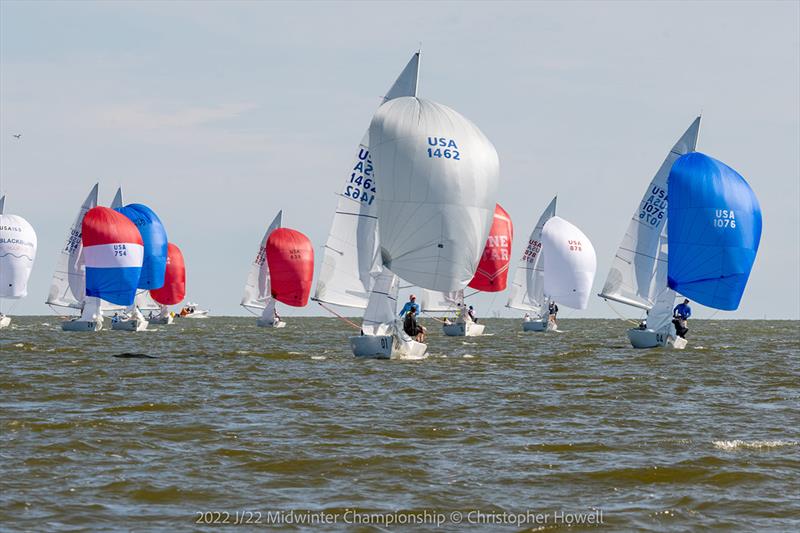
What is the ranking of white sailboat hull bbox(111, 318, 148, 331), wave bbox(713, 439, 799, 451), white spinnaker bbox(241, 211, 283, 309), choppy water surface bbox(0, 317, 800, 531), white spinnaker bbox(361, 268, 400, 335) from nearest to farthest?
choppy water surface bbox(0, 317, 800, 531) < wave bbox(713, 439, 799, 451) < white spinnaker bbox(361, 268, 400, 335) < white sailboat hull bbox(111, 318, 148, 331) < white spinnaker bbox(241, 211, 283, 309)

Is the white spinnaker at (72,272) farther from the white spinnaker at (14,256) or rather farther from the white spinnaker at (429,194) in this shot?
the white spinnaker at (429,194)

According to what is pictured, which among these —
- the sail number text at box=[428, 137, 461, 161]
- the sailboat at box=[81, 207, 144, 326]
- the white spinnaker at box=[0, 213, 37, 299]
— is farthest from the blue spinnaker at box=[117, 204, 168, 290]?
the sail number text at box=[428, 137, 461, 161]

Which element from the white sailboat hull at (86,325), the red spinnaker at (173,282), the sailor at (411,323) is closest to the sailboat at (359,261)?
the sailor at (411,323)

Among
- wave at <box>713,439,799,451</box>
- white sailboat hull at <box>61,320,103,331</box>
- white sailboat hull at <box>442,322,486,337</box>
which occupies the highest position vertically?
white sailboat hull at <box>442,322,486,337</box>

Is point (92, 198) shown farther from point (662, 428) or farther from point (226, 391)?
point (662, 428)

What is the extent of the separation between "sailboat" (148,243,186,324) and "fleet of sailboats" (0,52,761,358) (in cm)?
1765

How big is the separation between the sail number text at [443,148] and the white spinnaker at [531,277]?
125 ft

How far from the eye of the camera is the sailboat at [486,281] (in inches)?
2314

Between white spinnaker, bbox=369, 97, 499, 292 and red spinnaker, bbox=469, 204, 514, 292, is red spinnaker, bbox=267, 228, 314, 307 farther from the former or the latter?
white spinnaker, bbox=369, 97, 499, 292

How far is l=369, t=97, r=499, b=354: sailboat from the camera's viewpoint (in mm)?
31406

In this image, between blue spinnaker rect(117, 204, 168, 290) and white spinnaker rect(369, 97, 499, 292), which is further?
blue spinnaker rect(117, 204, 168, 290)

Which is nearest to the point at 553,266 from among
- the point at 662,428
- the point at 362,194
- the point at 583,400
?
the point at 362,194

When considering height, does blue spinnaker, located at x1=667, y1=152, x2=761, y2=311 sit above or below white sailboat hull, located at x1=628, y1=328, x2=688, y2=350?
above

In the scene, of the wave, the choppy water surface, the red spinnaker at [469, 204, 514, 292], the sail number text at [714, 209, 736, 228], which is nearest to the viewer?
the choppy water surface
